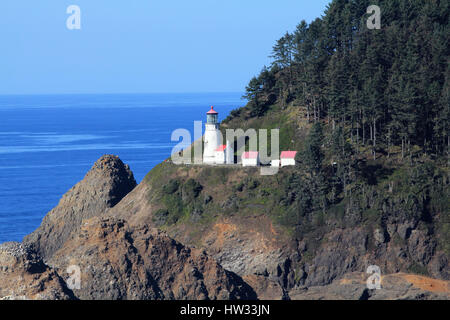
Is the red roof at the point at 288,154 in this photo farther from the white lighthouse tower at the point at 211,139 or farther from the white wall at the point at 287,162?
the white lighthouse tower at the point at 211,139

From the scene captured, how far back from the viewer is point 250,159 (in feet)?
347

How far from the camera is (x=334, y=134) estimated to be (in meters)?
101

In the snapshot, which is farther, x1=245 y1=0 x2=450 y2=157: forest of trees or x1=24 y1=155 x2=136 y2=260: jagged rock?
x1=24 y1=155 x2=136 y2=260: jagged rock

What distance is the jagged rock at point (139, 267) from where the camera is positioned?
224 feet

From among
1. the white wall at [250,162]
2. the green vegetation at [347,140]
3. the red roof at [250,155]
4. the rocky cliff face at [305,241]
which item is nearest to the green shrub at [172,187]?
the green vegetation at [347,140]

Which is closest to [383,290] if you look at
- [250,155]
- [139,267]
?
[250,155]

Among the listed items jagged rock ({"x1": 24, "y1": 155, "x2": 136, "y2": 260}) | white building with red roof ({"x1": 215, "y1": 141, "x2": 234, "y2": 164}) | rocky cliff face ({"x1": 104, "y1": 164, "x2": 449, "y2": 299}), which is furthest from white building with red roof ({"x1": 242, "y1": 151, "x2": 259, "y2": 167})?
jagged rock ({"x1": 24, "y1": 155, "x2": 136, "y2": 260})

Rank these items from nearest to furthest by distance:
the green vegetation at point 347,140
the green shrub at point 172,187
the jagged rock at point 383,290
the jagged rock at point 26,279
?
the jagged rock at point 26,279 < the jagged rock at point 383,290 < the green vegetation at point 347,140 < the green shrub at point 172,187

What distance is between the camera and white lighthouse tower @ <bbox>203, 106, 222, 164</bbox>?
10944 cm

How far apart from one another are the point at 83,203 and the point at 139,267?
42486 mm

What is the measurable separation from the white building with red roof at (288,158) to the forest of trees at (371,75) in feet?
21.9

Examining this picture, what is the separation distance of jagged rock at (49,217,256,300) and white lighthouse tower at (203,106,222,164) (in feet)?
112

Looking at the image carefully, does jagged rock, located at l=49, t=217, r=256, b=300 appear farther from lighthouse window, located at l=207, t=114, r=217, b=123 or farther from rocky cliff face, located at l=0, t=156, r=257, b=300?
lighthouse window, located at l=207, t=114, r=217, b=123
